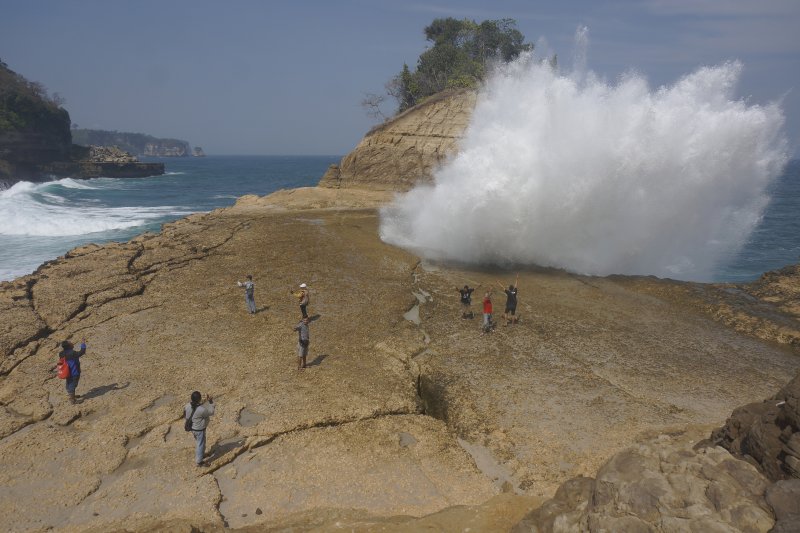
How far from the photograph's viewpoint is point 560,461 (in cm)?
766

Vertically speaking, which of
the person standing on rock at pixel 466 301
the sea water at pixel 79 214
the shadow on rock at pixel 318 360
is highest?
the person standing on rock at pixel 466 301

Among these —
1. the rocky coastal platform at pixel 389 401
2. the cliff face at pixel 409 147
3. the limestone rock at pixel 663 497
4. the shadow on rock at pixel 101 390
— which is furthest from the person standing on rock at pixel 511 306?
the cliff face at pixel 409 147

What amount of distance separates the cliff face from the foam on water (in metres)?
14.1

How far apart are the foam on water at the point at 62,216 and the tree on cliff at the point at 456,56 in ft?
65.2

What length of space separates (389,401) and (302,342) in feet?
6.77

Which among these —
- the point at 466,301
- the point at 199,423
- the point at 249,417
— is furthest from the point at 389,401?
the point at 466,301

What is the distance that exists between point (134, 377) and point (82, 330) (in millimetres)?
2805

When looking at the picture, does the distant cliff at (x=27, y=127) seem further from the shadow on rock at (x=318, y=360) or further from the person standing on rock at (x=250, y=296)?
the shadow on rock at (x=318, y=360)

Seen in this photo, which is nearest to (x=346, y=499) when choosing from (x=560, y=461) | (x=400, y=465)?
(x=400, y=465)

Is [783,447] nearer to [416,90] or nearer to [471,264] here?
[471,264]

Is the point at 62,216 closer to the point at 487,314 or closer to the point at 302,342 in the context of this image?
the point at 302,342

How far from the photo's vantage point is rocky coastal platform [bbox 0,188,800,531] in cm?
611

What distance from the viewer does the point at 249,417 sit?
28.0 feet

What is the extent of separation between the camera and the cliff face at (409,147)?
31.9 metres
